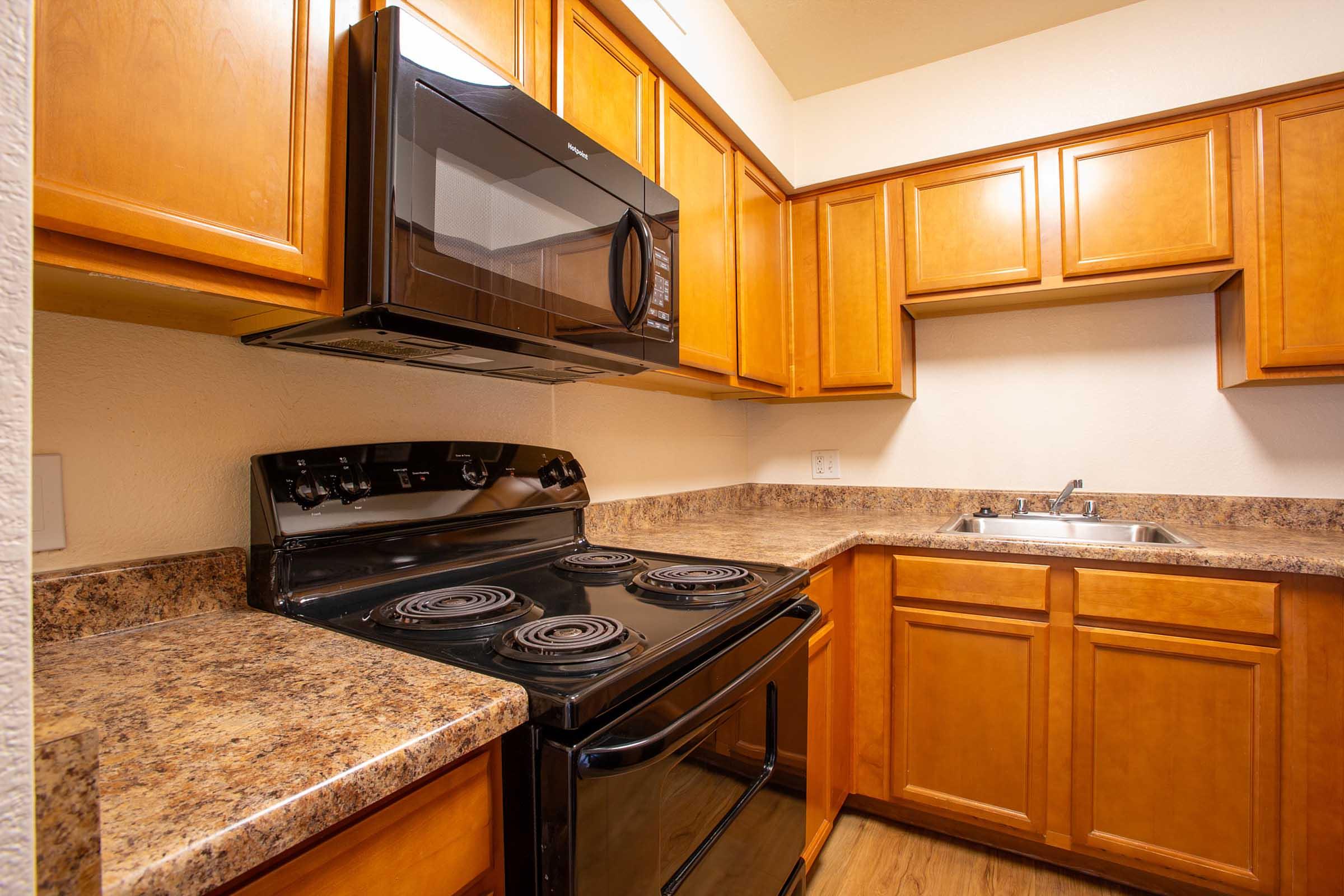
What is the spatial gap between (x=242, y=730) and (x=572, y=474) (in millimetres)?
1031

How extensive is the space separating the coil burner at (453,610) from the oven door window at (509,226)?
1.50 ft

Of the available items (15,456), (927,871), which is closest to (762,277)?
(927,871)

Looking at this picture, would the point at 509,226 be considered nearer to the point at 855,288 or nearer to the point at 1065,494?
the point at 855,288

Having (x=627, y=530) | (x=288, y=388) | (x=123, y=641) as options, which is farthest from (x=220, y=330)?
(x=627, y=530)

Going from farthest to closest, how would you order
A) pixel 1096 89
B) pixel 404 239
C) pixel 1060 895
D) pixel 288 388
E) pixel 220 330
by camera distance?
pixel 1096 89, pixel 1060 895, pixel 288 388, pixel 220 330, pixel 404 239

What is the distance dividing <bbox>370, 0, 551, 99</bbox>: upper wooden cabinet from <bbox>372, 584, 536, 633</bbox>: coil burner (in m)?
0.88

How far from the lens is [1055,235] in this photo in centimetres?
195

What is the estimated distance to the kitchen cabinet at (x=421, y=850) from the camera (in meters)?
0.53

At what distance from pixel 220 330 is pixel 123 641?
474 millimetres

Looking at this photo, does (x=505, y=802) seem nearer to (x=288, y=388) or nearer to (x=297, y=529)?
(x=297, y=529)

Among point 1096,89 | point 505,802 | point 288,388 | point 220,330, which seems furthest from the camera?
point 1096,89

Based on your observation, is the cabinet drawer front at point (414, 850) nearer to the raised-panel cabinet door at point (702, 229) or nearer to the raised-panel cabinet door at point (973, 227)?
the raised-panel cabinet door at point (702, 229)

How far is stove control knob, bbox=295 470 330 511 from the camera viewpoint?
1020 mm

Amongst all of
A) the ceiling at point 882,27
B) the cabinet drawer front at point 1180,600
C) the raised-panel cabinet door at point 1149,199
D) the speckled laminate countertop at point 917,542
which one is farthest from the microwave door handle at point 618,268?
the raised-panel cabinet door at point 1149,199
